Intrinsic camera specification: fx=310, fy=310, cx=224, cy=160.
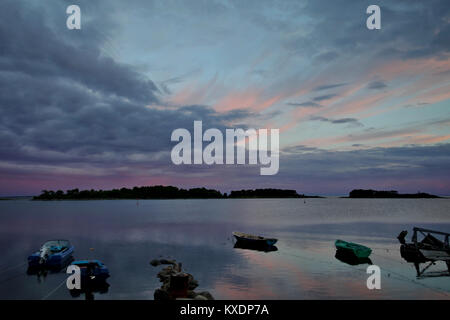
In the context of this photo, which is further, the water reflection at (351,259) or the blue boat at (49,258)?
the water reflection at (351,259)

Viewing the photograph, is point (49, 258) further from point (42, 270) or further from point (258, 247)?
point (258, 247)

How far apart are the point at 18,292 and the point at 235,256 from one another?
28.5m

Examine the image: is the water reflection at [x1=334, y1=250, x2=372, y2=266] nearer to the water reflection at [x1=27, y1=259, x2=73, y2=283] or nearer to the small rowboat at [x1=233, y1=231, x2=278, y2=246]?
the small rowboat at [x1=233, y1=231, x2=278, y2=246]

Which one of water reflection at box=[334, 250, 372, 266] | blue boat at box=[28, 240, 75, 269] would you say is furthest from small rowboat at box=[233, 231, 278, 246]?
blue boat at box=[28, 240, 75, 269]

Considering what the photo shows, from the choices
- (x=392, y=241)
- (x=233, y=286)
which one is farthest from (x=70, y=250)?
(x=392, y=241)

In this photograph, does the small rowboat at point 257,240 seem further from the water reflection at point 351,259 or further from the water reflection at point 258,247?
the water reflection at point 351,259

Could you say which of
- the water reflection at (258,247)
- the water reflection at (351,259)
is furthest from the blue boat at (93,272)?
the water reflection at (351,259)

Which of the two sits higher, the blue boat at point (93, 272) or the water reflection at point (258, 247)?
the blue boat at point (93, 272)

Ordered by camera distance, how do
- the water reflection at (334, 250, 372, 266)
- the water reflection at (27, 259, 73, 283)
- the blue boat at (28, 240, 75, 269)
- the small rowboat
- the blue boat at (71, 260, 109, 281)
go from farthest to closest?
the small rowboat < the water reflection at (334, 250, 372, 266) < the blue boat at (28, 240, 75, 269) < the water reflection at (27, 259, 73, 283) < the blue boat at (71, 260, 109, 281)

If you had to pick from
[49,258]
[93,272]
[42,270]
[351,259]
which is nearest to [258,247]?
[351,259]

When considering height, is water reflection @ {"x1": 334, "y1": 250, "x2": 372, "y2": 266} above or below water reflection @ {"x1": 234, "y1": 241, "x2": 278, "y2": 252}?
above

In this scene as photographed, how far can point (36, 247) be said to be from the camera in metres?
59.9
